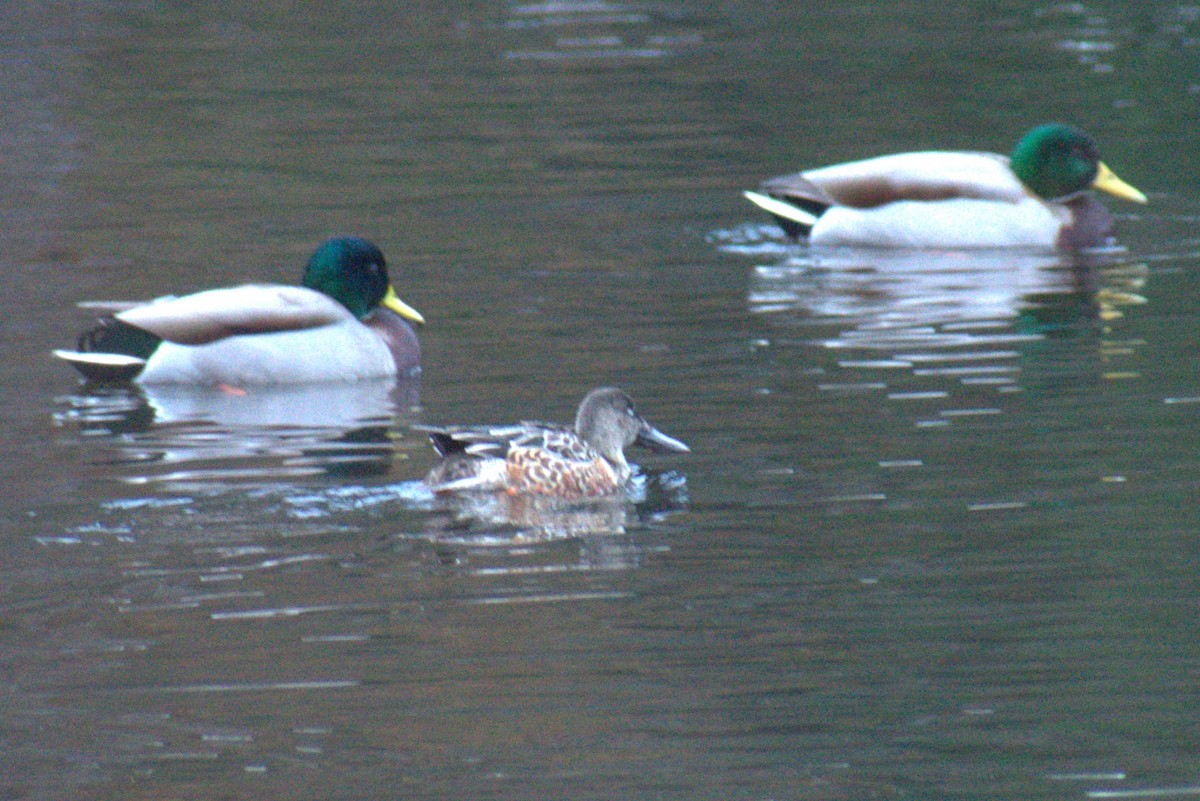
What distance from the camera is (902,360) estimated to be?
12.2 metres

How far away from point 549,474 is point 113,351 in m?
3.76

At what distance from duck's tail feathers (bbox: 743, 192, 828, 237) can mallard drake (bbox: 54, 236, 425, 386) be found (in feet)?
14.0

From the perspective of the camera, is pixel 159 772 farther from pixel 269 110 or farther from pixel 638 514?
pixel 269 110

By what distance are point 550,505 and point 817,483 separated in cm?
105

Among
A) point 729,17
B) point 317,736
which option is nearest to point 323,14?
point 729,17

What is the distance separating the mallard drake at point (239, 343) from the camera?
40.7 feet

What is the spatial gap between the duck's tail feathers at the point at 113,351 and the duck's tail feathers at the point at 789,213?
506cm

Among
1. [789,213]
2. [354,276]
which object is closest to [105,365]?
[354,276]

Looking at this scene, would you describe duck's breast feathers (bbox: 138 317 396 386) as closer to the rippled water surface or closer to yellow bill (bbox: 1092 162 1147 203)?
the rippled water surface

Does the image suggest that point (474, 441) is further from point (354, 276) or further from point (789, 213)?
point (789, 213)

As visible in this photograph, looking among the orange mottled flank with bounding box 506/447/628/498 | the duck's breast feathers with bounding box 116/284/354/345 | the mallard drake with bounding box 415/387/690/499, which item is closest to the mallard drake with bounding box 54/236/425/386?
the duck's breast feathers with bounding box 116/284/354/345

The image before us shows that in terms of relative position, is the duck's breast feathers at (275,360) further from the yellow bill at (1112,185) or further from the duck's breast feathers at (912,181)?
the yellow bill at (1112,185)

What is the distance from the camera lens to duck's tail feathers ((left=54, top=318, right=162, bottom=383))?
12.4 m

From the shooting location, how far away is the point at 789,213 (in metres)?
16.3
